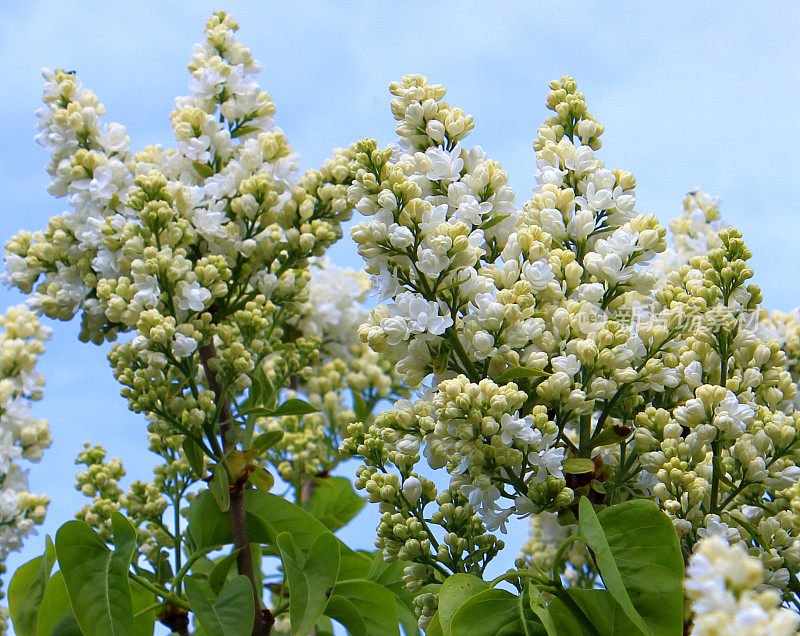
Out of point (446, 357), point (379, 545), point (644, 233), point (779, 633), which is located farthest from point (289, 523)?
point (779, 633)

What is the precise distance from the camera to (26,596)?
1.80 meters

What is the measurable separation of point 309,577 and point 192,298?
57 cm

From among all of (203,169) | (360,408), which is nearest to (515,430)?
(203,169)

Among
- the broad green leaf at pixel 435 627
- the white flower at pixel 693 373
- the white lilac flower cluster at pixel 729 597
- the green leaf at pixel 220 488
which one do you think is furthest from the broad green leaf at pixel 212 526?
the white lilac flower cluster at pixel 729 597

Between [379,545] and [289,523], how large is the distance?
0.49 metres

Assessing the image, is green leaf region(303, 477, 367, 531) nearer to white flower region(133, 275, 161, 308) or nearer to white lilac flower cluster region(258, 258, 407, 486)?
white lilac flower cluster region(258, 258, 407, 486)

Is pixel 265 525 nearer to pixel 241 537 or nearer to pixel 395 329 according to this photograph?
pixel 241 537

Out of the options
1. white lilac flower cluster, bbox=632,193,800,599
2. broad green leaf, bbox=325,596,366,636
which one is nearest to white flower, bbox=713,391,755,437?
white lilac flower cluster, bbox=632,193,800,599

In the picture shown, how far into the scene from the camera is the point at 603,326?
51.9 inches

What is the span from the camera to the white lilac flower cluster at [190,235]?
1.73 meters

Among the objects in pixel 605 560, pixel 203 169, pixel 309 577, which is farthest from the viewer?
pixel 203 169

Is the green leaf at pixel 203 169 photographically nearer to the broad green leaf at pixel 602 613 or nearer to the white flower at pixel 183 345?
the white flower at pixel 183 345

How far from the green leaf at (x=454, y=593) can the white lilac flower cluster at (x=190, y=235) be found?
2.23 feet

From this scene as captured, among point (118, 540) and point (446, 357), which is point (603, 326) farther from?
point (118, 540)
